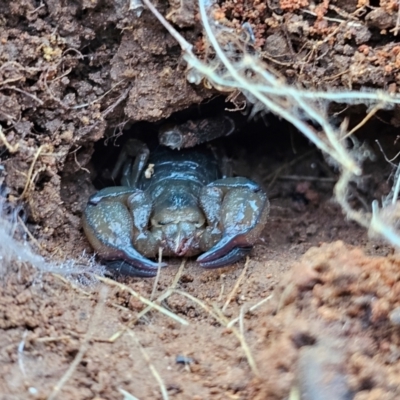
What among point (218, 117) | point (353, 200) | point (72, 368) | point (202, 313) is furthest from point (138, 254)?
point (353, 200)

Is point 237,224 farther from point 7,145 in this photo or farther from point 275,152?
point 275,152

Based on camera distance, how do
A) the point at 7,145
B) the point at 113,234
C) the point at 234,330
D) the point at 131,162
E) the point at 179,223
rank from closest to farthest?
the point at 234,330, the point at 7,145, the point at 113,234, the point at 179,223, the point at 131,162

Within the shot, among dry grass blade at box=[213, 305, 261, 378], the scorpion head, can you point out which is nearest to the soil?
dry grass blade at box=[213, 305, 261, 378]

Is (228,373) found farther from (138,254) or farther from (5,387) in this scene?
(138,254)

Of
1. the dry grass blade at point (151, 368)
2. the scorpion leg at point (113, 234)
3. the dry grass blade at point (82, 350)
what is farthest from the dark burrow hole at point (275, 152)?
the dry grass blade at point (151, 368)

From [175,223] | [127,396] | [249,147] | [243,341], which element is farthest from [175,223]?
[249,147]
